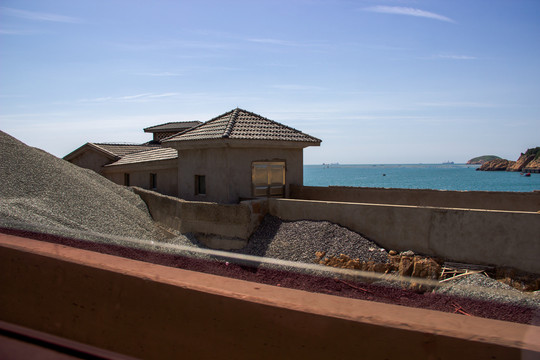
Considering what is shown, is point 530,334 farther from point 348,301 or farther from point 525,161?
point 525,161

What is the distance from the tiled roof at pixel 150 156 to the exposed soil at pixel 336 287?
9836mm

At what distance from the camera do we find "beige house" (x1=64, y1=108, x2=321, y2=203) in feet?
59.6

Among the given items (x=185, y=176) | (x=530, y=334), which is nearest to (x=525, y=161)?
(x=185, y=176)

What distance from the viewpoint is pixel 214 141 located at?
17.9m

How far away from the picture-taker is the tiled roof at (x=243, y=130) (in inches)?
726

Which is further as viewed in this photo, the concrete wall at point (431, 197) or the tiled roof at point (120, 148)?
the tiled roof at point (120, 148)

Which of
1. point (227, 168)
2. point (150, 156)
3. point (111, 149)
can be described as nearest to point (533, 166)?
point (111, 149)

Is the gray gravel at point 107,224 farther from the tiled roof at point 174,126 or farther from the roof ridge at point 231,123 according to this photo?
the tiled roof at point 174,126

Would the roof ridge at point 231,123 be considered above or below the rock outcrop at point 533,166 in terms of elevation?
above

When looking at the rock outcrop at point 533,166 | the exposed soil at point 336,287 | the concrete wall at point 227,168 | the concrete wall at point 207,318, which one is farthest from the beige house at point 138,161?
the rock outcrop at point 533,166

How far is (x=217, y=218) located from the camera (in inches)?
662

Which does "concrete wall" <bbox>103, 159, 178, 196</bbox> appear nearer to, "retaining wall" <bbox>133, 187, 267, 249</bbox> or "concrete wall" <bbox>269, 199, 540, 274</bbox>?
"retaining wall" <bbox>133, 187, 267, 249</bbox>

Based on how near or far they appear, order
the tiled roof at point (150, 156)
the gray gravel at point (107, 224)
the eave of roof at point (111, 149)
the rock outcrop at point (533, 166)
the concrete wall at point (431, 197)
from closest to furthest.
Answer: the gray gravel at point (107, 224) → the concrete wall at point (431, 197) → the tiled roof at point (150, 156) → the eave of roof at point (111, 149) → the rock outcrop at point (533, 166)

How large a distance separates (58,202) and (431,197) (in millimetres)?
14749
